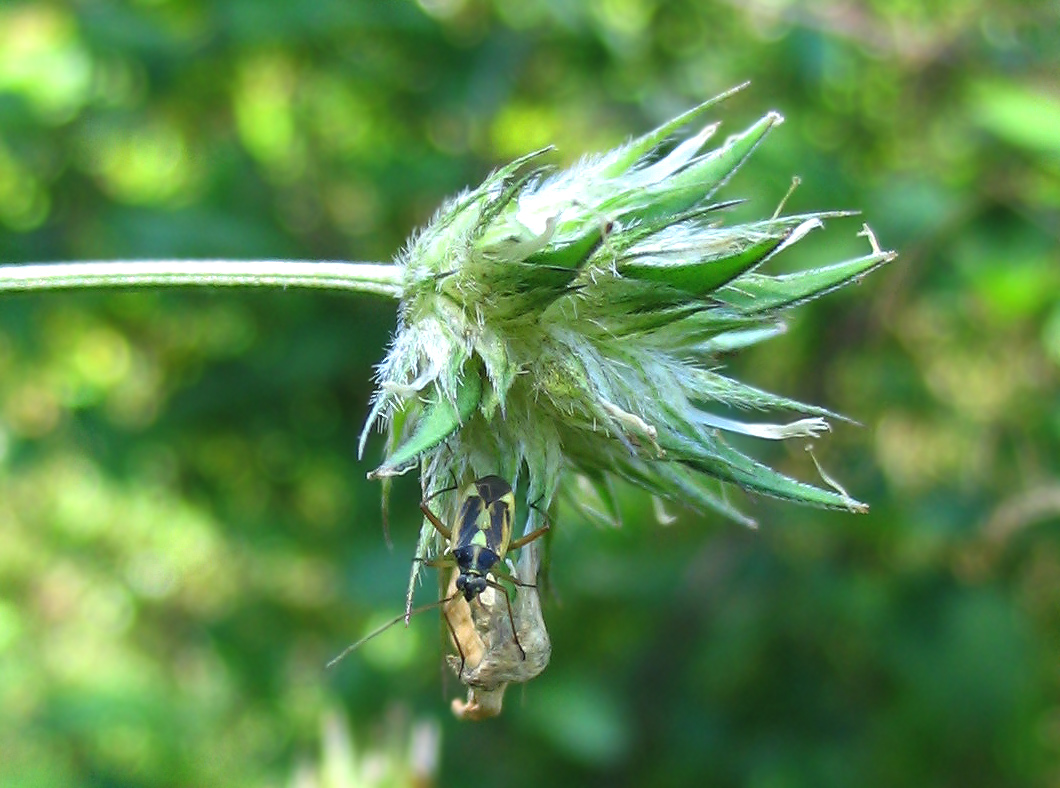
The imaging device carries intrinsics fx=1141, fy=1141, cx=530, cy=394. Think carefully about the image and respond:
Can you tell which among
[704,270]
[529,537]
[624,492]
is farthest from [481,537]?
[624,492]

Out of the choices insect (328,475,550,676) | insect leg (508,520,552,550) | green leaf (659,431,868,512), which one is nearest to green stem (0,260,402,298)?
insect (328,475,550,676)

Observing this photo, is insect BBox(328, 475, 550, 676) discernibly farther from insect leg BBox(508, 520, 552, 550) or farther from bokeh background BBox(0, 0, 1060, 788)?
bokeh background BBox(0, 0, 1060, 788)

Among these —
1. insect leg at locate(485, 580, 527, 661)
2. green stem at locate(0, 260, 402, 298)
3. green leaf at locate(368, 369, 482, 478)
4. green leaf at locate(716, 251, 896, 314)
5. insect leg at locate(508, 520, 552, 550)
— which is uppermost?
green stem at locate(0, 260, 402, 298)

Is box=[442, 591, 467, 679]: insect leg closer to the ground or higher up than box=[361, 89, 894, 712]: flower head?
closer to the ground

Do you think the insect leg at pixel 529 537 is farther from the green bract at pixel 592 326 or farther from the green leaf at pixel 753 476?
the green leaf at pixel 753 476

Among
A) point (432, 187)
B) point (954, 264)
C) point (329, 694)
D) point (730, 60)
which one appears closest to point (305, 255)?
point (432, 187)

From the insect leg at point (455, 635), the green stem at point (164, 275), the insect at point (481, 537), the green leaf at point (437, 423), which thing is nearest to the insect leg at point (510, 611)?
the insect at point (481, 537)

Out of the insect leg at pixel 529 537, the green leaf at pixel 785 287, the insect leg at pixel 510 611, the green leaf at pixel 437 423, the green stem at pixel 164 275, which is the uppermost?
the green stem at pixel 164 275

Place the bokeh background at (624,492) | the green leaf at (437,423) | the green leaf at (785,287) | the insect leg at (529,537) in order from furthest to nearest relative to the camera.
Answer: the bokeh background at (624,492) → the insect leg at (529,537) → the green leaf at (785,287) → the green leaf at (437,423)
